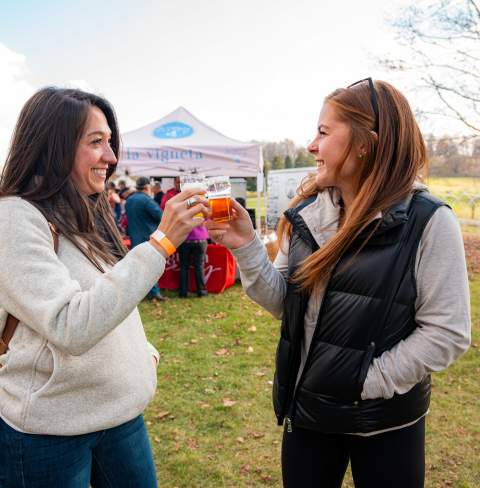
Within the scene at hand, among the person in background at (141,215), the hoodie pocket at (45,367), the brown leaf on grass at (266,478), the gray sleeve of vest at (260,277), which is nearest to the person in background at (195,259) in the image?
the person in background at (141,215)

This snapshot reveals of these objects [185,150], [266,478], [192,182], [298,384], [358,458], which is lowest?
[266,478]

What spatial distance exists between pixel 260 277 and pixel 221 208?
1.12ft

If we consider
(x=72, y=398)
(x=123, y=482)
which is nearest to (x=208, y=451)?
(x=123, y=482)

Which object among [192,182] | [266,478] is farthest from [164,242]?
[266,478]

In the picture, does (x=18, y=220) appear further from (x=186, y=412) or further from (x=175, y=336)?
(x=175, y=336)

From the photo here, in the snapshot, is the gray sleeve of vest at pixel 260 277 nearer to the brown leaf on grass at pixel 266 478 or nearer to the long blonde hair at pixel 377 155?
the long blonde hair at pixel 377 155

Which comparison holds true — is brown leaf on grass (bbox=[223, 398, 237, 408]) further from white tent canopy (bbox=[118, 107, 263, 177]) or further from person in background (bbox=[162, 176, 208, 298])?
white tent canopy (bbox=[118, 107, 263, 177])

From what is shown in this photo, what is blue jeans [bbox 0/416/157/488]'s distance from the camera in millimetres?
1315

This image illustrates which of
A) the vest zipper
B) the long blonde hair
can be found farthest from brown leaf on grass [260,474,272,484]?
the long blonde hair

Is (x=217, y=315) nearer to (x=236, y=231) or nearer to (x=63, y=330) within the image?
(x=236, y=231)

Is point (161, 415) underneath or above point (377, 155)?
underneath

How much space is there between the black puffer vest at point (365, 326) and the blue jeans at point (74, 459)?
653 mm

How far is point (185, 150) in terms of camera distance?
28.5 ft

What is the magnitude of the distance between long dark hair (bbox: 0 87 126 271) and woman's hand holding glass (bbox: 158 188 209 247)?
30cm
